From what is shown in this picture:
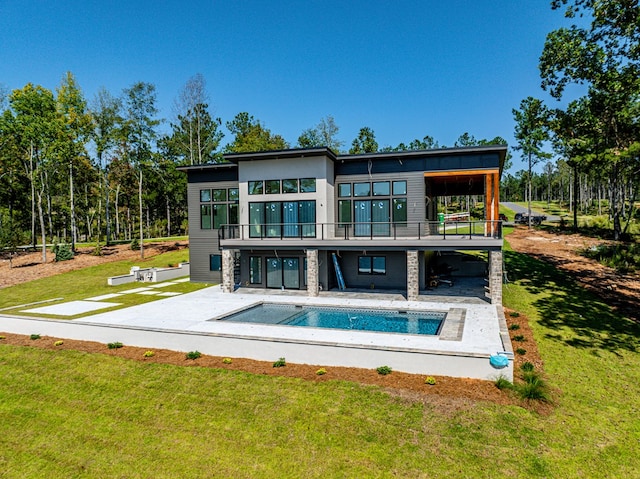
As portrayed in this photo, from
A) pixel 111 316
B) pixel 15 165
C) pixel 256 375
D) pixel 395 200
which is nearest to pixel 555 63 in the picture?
pixel 395 200

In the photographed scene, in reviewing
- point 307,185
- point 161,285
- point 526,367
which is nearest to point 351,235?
point 307,185

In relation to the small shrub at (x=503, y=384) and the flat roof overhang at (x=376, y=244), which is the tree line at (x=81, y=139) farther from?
the small shrub at (x=503, y=384)

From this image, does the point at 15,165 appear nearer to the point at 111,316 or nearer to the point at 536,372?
the point at 111,316

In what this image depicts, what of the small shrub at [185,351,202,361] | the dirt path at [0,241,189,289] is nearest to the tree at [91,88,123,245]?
the dirt path at [0,241,189,289]

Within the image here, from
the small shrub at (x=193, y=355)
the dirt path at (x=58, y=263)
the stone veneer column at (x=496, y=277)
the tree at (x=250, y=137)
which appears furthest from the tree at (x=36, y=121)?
the stone veneer column at (x=496, y=277)

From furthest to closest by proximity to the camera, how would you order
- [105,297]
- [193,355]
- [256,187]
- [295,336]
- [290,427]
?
[256,187] → [105,297] → [295,336] → [193,355] → [290,427]

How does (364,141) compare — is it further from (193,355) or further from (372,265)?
(193,355)
